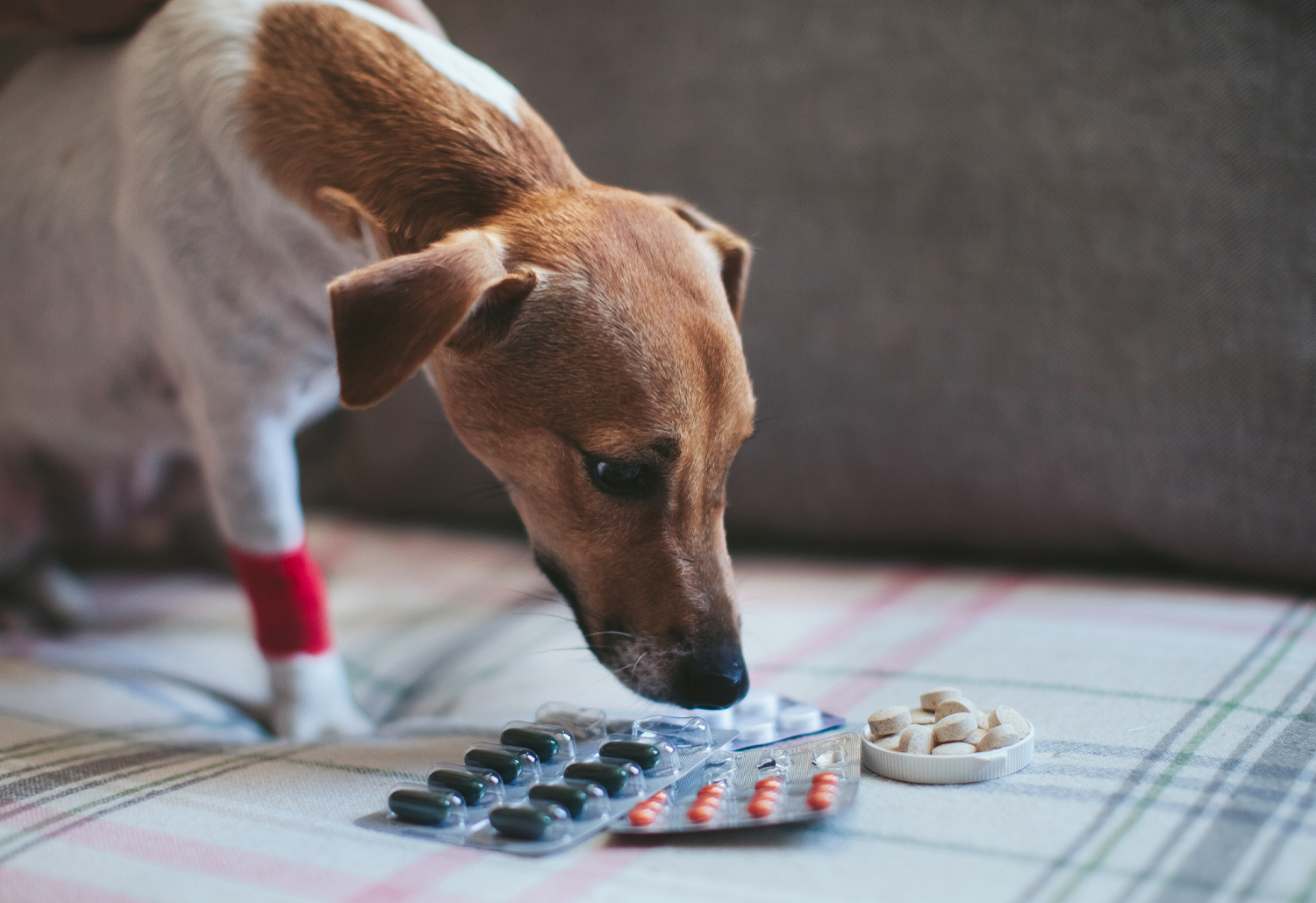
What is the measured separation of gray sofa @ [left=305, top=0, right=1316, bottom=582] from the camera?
1604 millimetres

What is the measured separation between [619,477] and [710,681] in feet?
0.81

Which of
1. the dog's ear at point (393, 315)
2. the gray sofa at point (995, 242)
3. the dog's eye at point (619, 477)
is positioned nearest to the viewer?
the dog's ear at point (393, 315)

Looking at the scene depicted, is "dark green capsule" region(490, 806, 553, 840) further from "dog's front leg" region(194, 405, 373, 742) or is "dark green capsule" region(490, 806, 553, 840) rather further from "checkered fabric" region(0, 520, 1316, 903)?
"dog's front leg" region(194, 405, 373, 742)

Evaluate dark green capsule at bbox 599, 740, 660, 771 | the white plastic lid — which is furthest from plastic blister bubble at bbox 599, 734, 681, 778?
the white plastic lid

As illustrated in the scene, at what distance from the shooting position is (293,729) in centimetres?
142

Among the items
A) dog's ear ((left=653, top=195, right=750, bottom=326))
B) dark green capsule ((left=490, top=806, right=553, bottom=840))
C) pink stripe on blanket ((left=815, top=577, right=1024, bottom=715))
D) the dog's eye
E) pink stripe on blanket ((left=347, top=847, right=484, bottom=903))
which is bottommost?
pink stripe on blanket ((left=815, top=577, right=1024, bottom=715))

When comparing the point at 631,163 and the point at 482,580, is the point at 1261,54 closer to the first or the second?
the point at 631,163

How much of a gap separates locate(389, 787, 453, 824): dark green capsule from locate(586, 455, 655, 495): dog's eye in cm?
38

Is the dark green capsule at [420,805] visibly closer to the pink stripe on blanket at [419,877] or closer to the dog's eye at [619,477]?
the pink stripe on blanket at [419,877]

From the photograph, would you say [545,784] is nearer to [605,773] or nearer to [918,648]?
[605,773]

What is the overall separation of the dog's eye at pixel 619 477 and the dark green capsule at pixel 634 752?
29 centimetres

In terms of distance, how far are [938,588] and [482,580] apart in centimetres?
84

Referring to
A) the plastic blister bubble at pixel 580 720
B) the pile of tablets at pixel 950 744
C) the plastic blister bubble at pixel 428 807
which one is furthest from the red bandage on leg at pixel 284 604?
the pile of tablets at pixel 950 744

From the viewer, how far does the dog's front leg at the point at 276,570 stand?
1.44m
